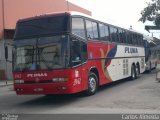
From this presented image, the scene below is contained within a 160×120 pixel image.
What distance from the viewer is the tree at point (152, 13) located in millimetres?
37844

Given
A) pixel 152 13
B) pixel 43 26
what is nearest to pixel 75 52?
pixel 43 26

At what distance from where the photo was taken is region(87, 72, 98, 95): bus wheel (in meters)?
15.0

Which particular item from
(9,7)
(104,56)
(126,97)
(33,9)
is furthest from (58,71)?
(33,9)

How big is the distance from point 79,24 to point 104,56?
3150mm

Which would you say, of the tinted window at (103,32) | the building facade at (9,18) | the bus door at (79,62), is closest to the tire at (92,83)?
the bus door at (79,62)

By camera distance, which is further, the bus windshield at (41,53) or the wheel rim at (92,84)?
the wheel rim at (92,84)

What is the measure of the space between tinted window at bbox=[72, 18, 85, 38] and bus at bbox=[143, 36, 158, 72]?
14.7 meters

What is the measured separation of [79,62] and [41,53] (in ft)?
5.09

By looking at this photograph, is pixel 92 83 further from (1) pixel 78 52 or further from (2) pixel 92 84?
(1) pixel 78 52

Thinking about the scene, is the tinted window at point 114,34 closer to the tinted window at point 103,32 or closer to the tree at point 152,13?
the tinted window at point 103,32

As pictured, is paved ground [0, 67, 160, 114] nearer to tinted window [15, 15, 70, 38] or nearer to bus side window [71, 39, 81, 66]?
bus side window [71, 39, 81, 66]

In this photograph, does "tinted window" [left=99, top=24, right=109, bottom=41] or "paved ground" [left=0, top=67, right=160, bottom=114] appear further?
"tinted window" [left=99, top=24, right=109, bottom=41]

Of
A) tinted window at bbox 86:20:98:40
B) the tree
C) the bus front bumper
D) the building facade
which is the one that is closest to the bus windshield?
the bus front bumper

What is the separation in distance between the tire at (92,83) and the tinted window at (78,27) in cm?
180
